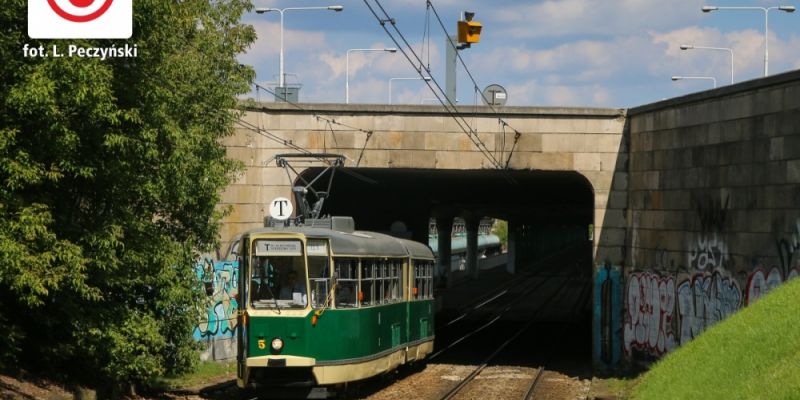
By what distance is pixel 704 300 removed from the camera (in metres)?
22.9

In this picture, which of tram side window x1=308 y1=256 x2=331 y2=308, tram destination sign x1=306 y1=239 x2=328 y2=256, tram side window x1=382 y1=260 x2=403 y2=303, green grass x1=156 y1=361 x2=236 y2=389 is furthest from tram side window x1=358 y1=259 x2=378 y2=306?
green grass x1=156 y1=361 x2=236 y2=389

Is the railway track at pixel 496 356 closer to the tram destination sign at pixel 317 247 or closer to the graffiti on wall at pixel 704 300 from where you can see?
the graffiti on wall at pixel 704 300

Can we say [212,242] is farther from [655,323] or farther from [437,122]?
[655,323]

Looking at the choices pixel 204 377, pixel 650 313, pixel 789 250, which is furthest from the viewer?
pixel 650 313

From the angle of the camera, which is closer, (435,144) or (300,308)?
(300,308)

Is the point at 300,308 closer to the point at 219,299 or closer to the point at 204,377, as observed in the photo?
the point at 204,377

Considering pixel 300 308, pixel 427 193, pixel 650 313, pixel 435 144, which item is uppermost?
pixel 435 144

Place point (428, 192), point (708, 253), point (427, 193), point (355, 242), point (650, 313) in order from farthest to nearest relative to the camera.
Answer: point (427, 193) < point (428, 192) < point (650, 313) < point (708, 253) < point (355, 242)

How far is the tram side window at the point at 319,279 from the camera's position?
19562 mm

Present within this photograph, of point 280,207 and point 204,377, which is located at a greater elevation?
point 280,207

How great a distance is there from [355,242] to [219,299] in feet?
25.4

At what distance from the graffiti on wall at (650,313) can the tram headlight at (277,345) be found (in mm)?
9808

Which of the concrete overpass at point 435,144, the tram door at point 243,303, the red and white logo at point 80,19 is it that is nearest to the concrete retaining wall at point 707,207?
the concrete overpass at point 435,144

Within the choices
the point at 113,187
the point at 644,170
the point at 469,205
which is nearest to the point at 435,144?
the point at 644,170
